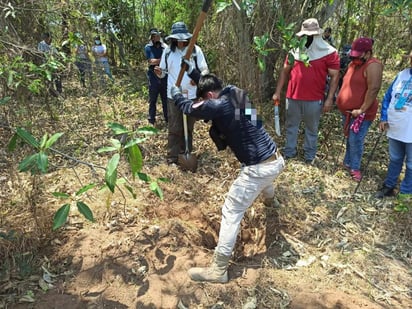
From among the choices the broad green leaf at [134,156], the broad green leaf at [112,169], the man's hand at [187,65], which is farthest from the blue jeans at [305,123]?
the broad green leaf at [112,169]

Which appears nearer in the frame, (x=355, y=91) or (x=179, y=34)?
(x=355, y=91)

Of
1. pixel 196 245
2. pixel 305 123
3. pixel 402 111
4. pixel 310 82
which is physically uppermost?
pixel 310 82

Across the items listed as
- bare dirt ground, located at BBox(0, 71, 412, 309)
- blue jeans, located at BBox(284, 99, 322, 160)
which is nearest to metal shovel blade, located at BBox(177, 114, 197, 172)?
bare dirt ground, located at BBox(0, 71, 412, 309)

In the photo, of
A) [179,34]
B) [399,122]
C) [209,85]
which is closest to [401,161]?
[399,122]

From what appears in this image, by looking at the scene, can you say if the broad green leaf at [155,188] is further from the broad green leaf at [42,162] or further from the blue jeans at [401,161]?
the blue jeans at [401,161]

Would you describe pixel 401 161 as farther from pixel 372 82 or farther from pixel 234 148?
pixel 234 148

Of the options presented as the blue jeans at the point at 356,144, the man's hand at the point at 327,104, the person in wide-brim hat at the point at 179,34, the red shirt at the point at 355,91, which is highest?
the person in wide-brim hat at the point at 179,34

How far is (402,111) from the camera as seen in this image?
3104 millimetres

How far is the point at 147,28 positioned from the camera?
8680 mm

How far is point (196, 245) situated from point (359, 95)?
7.57ft

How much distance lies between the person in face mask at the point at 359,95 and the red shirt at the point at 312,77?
0.68 feet

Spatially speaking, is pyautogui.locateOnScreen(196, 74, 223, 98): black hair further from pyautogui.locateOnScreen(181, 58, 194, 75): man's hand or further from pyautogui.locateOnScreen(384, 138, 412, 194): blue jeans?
pyautogui.locateOnScreen(384, 138, 412, 194): blue jeans

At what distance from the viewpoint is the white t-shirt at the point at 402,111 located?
3068 mm

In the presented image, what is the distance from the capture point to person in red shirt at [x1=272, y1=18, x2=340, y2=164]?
11.9ft
